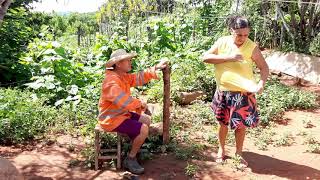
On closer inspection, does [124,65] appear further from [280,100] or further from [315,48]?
[315,48]

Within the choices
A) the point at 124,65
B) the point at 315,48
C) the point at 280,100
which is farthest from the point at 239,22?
the point at 315,48

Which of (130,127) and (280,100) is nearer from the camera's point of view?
(130,127)

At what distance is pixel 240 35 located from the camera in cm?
385

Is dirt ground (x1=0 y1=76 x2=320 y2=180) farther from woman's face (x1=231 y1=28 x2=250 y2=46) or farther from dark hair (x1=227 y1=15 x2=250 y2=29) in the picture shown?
dark hair (x1=227 y1=15 x2=250 y2=29)

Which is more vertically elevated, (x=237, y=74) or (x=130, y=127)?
(x=237, y=74)

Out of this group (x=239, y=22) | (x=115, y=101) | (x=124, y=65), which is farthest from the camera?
(x=124, y=65)

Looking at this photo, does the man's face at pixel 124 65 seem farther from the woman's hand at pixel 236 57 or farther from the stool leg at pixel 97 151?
the woman's hand at pixel 236 57

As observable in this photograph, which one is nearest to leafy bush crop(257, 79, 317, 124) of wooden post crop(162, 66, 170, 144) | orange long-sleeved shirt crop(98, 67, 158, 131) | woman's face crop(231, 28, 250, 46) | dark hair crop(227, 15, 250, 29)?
wooden post crop(162, 66, 170, 144)

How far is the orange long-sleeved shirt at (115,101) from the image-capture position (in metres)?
3.92

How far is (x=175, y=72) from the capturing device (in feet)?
24.5

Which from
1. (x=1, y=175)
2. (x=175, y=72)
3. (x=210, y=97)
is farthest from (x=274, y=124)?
(x=1, y=175)

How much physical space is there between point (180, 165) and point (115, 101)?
3.49ft

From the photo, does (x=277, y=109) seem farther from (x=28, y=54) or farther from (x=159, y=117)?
(x=28, y=54)

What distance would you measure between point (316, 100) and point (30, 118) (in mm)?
4973
